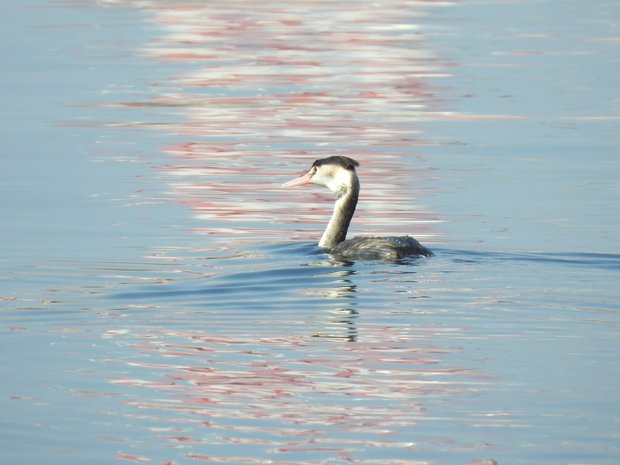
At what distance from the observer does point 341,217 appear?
47.5ft

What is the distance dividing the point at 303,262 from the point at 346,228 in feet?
3.31

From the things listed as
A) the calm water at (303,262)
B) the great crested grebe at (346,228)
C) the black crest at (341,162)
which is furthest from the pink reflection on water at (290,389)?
the black crest at (341,162)

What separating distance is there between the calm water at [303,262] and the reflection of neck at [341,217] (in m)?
0.21

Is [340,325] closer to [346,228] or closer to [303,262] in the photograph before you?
[303,262]

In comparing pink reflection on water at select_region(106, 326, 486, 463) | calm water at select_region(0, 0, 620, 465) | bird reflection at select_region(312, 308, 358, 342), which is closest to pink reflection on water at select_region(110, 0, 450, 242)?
→ calm water at select_region(0, 0, 620, 465)

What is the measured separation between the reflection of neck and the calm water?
21 centimetres

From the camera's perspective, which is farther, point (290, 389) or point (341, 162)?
point (341, 162)

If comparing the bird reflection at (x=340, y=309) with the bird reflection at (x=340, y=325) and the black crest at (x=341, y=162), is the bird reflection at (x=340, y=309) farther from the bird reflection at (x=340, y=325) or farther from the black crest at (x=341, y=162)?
the black crest at (x=341, y=162)

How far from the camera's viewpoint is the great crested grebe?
13227 mm

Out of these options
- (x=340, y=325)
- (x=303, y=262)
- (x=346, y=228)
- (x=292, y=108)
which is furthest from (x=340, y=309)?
(x=292, y=108)

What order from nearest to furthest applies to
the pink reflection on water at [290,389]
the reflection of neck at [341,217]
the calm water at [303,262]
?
the pink reflection on water at [290,389]
the calm water at [303,262]
the reflection of neck at [341,217]

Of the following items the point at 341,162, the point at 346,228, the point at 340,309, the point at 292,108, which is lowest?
the point at 340,309

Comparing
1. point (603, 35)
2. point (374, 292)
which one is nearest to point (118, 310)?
point (374, 292)

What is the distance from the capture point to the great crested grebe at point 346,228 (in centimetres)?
1323
